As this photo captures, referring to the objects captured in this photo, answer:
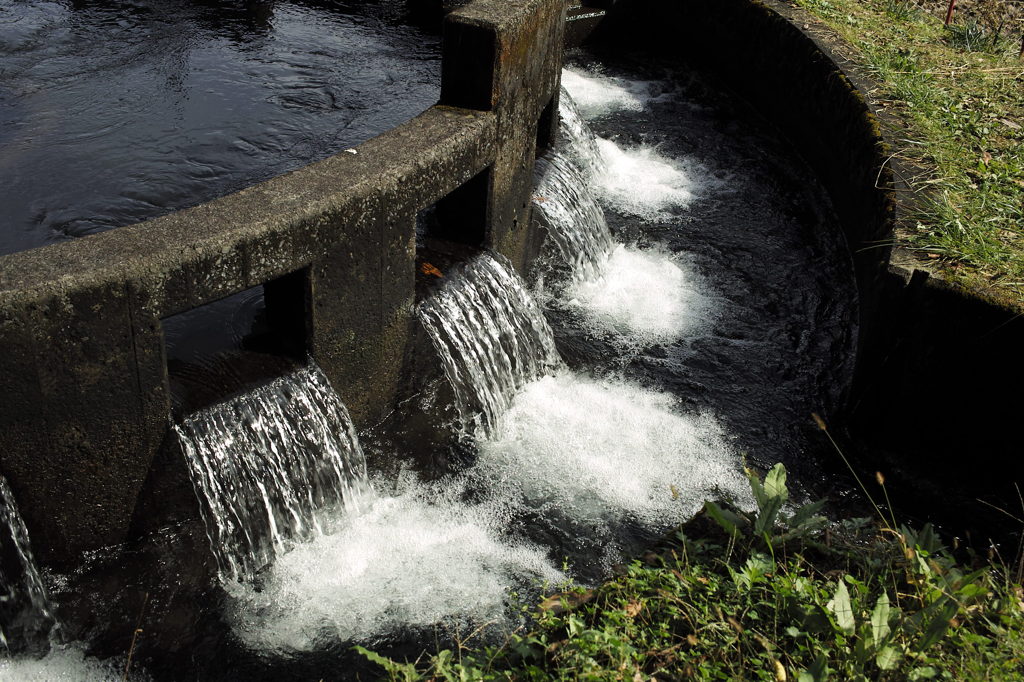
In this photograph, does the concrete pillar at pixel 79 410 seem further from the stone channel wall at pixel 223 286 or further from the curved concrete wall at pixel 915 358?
the curved concrete wall at pixel 915 358

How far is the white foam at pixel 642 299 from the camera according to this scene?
20.8 feet

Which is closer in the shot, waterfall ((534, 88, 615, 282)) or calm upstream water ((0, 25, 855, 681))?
calm upstream water ((0, 25, 855, 681))

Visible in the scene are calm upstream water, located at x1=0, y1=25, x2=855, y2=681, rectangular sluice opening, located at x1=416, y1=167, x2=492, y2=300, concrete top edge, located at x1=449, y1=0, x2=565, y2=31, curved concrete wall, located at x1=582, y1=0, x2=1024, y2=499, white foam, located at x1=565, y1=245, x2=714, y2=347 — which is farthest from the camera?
white foam, located at x1=565, y1=245, x2=714, y2=347

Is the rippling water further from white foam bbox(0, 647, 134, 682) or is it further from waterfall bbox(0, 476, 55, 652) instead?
white foam bbox(0, 647, 134, 682)

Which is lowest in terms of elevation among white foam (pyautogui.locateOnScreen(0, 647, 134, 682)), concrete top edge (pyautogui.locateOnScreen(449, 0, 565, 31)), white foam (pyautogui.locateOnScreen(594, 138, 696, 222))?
white foam (pyautogui.locateOnScreen(0, 647, 134, 682))

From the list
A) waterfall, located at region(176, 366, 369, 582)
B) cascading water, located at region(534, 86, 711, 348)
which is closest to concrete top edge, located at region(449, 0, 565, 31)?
cascading water, located at region(534, 86, 711, 348)

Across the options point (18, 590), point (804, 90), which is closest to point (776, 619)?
point (18, 590)

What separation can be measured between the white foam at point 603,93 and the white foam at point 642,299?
9.14 feet

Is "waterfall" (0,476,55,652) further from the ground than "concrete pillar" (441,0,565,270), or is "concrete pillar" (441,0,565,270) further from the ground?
"concrete pillar" (441,0,565,270)

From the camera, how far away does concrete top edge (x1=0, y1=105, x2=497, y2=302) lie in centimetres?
346

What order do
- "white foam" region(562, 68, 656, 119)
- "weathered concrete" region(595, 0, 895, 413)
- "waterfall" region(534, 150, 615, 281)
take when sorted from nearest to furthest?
1. "weathered concrete" region(595, 0, 895, 413)
2. "waterfall" region(534, 150, 615, 281)
3. "white foam" region(562, 68, 656, 119)

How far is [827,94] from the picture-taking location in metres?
7.92

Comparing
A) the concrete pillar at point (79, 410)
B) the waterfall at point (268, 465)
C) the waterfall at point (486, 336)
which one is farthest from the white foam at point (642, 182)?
the concrete pillar at point (79, 410)

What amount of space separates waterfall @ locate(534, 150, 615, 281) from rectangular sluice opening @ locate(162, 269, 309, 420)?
2.42 meters
